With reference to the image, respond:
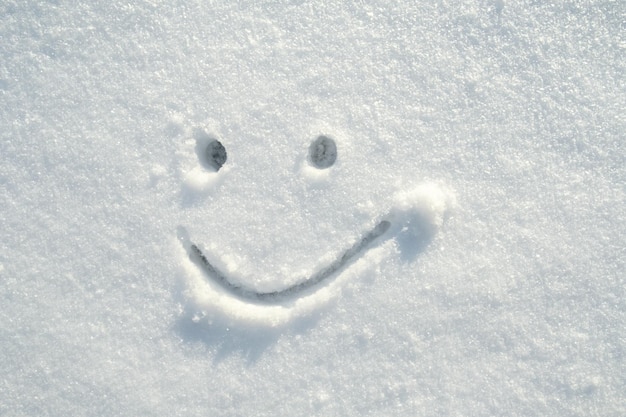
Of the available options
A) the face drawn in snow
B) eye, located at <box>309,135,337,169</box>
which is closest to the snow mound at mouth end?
the face drawn in snow

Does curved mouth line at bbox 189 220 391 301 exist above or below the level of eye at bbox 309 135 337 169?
below

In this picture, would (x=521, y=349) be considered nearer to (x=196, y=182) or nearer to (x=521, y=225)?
(x=521, y=225)

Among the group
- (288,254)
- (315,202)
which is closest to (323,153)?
(315,202)

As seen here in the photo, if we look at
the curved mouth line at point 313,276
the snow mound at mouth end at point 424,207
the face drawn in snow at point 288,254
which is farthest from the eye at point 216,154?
the snow mound at mouth end at point 424,207

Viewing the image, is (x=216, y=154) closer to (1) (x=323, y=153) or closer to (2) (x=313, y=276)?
(1) (x=323, y=153)

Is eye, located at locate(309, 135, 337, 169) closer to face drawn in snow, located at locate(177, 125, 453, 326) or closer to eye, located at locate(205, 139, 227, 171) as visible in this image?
face drawn in snow, located at locate(177, 125, 453, 326)

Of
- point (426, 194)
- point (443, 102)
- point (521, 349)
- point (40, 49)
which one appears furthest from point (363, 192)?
point (40, 49)

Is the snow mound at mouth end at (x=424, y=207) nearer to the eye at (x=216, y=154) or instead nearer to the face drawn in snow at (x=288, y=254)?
the face drawn in snow at (x=288, y=254)

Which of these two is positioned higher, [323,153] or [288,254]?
[323,153]
